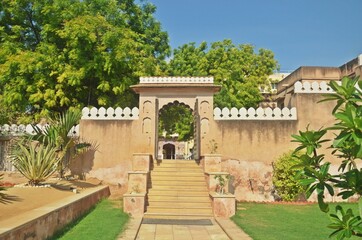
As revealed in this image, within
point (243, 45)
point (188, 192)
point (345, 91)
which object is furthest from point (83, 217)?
point (243, 45)

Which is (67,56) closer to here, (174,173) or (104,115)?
(104,115)

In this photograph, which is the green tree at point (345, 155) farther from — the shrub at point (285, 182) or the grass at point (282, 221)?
the shrub at point (285, 182)

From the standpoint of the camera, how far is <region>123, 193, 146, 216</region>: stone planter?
9.11 meters

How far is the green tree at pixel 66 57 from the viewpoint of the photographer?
1411cm

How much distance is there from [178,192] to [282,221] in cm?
Answer: 365

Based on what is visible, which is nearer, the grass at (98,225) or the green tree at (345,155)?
the green tree at (345,155)

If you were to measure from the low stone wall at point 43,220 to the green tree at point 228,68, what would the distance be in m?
14.0

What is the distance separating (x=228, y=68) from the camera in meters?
23.6

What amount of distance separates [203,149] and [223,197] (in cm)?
364

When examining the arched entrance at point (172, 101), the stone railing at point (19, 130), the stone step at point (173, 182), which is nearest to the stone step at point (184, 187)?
the stone step at point (173, 182)

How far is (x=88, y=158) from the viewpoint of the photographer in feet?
41.3

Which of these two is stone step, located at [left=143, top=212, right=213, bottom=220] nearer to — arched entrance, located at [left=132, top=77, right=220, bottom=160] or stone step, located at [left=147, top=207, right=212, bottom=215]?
stone step, located at [left=147, top=207, right=212, bottom=215]

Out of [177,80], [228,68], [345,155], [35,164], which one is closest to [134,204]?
[35,164]

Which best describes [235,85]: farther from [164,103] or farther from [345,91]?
[345,91]
